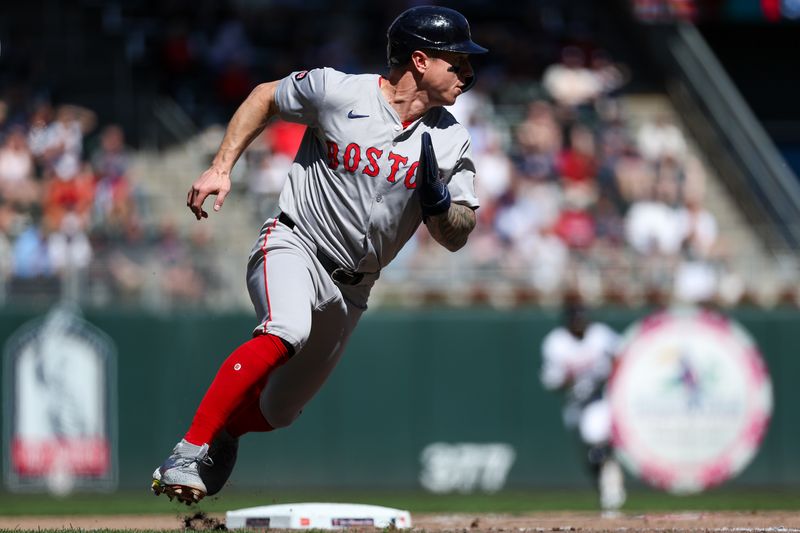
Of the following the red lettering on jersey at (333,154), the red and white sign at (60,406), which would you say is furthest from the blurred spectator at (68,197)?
the red lettering on jersey at (333,154)

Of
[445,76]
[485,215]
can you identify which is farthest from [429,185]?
[485,215]

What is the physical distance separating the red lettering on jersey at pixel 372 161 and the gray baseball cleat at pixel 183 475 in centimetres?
127

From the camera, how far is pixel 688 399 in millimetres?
12898

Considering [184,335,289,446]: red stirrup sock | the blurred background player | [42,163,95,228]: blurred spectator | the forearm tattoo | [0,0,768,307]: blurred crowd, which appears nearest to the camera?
[184,335,289,446]: red stirrup sock

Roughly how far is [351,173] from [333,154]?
12 cm

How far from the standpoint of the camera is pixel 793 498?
11.4 m

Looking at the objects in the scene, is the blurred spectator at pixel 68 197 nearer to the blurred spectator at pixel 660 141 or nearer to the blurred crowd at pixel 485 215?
the blurred crowd at pixel 485 215

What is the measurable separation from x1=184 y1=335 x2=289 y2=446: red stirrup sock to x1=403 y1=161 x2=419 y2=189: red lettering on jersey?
2.81 feet

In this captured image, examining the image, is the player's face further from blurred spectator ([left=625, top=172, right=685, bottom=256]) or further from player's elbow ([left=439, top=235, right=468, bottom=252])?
blurred spectator ([left=625, top=172, right=685, bottom=256])

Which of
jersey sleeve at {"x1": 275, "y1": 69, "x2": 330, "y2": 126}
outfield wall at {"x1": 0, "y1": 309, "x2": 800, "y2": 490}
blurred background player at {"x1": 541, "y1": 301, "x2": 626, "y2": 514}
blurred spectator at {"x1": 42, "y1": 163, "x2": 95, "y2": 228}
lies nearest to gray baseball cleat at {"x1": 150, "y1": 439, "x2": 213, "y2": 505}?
jersey sleeve at {"x1": 275, "y1": 69, "x2": 330, "y2": 126}

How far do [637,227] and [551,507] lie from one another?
3.91 metres

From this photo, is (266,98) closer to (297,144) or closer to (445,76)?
(445,76)

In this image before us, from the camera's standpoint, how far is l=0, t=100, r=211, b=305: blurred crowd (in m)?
12.0

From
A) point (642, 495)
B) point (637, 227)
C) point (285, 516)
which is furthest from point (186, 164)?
point (285, 516)
